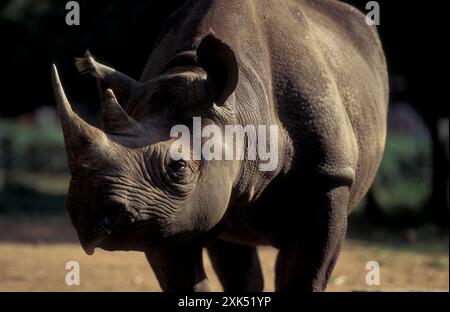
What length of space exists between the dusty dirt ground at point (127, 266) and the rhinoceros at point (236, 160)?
2.31m

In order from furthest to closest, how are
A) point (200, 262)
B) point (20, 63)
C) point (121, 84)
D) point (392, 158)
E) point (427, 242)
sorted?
point (392, 158) → point (20, 63) → point (427, 242) → point (200, 262) → point (121, 84)

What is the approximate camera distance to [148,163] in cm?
364

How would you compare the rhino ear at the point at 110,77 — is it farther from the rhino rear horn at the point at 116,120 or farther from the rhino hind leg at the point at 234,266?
the rhino hind leg at the point at 234,266

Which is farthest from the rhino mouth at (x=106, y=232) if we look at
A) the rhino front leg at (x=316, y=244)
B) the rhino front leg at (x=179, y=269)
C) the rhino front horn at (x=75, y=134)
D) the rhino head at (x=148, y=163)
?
the rhino front leg at (x=316, y=244)

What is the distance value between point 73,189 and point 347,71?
238 centimetres

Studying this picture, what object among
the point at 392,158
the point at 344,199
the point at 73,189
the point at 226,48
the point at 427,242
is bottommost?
the point at 392,158

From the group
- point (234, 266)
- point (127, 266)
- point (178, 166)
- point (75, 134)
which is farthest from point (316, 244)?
point (127, 266)

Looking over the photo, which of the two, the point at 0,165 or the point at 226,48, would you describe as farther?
the point at 0,165

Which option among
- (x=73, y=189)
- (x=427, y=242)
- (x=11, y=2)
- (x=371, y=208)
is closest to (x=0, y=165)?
(x=11, y=2)

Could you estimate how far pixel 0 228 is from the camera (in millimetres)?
12688

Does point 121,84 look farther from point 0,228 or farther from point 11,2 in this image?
point 11,2

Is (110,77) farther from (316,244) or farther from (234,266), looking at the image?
(234,266)

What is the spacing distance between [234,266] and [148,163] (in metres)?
2.27

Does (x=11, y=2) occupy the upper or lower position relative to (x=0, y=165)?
upper
